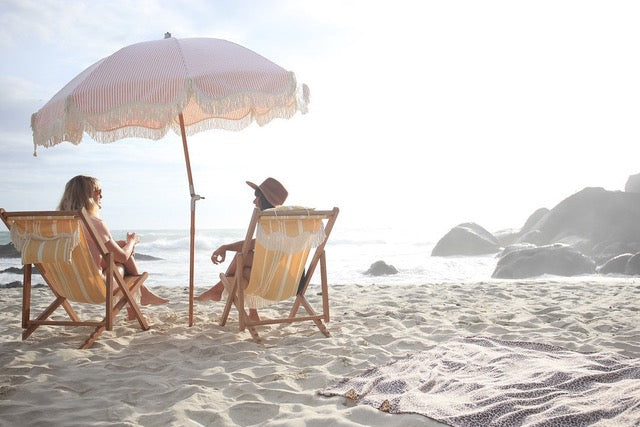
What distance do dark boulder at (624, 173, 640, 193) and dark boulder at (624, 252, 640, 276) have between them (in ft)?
31.5

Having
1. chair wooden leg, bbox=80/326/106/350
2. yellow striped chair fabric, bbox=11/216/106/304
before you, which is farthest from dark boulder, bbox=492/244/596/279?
yellow striped chair fabric, bbox=11/216/106/304

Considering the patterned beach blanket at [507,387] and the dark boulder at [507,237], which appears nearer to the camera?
the patterned beach blanket at [507,387]

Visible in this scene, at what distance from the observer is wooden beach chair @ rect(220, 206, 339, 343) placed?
4203 millimetres

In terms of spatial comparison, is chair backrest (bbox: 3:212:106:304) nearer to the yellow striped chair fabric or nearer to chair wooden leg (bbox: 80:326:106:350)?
the yellow striped chair fabric

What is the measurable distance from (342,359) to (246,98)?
1969mm

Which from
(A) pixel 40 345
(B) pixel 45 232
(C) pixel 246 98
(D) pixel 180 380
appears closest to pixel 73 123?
(B) pixel 45 232

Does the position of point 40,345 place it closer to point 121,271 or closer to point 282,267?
point 121,271

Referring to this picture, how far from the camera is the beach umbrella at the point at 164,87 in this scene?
3.91 meters

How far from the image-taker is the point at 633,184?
19109 millimetres

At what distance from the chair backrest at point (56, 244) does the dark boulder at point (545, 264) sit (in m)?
8.57

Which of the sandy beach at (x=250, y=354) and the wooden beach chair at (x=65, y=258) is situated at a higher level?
the wooden beach chair at (x=65, y=258)

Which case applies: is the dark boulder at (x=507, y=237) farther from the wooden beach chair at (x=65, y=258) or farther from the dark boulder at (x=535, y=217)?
the wooden beach chair at (x=65, y=258)

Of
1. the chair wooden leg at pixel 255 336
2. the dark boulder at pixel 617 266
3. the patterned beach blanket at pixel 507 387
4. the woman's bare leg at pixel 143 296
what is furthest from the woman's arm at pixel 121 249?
the dark boulder at pixel 617 266

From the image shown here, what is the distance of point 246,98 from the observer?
4.04m
